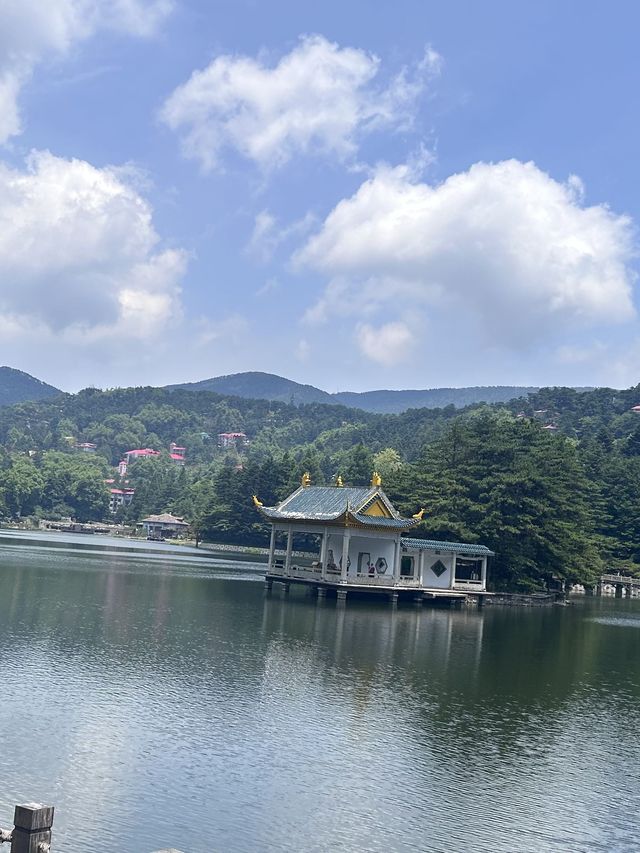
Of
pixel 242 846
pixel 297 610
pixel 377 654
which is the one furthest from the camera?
pixel 297 610

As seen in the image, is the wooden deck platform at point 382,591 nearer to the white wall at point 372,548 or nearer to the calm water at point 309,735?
the white wall at point 372,548

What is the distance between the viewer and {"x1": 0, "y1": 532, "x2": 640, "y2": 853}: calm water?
14719 mm

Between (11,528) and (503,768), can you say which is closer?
(503,768)

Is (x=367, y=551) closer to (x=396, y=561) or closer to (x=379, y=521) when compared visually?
(x=396, y=561)

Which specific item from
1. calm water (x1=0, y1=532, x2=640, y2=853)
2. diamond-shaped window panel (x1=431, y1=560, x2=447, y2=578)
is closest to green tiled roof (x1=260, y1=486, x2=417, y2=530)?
diamond-shaped window panel (x1=431, y1=560, x2=447, y2=578)

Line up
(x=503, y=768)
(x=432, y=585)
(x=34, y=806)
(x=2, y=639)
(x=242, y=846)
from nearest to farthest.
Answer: (x=34, y=806) → (x=242, y=846) → (x=503, y=768) → (x=2, y=639) → (x=432, y=585)

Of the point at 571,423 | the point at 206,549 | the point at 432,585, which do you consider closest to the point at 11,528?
the point at 206,549

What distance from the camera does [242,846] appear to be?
1370 cm

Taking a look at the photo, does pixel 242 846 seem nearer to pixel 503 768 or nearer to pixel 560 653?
pixel 503 768

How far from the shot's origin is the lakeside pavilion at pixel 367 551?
1984 inches

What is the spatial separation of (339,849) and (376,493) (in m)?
37.3

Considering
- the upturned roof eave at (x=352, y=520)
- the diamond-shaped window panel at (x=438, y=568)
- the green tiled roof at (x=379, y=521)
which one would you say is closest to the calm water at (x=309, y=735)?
the upturned roof eave at (x=352, y=520)

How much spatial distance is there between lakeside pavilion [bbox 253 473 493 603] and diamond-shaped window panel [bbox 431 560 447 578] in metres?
0.06

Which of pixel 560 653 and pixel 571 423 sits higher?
pixel 571 423
